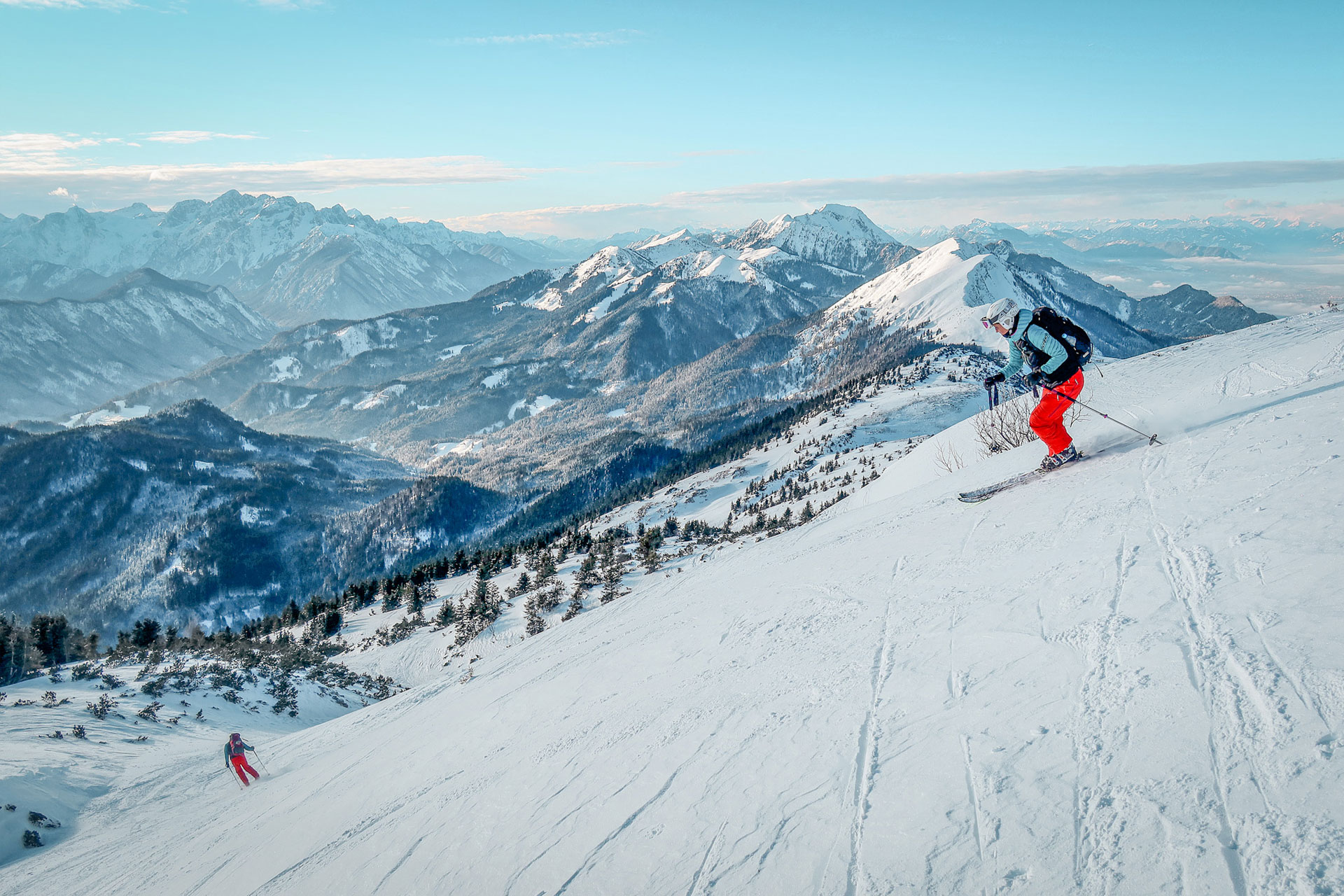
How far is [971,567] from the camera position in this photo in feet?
31.9

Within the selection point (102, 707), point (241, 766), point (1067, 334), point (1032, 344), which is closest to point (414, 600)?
point (102, 707)

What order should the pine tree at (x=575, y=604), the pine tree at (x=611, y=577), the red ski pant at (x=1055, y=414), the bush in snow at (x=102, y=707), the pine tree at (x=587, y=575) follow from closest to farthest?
the red ski pant at (x=1055, y=414) → the bush in snow at (x=102, y=707) → the pine tree at (x=611, y=577) → the pine tree at (x=575, y=604) → the pine tree at (x=587, y=575)

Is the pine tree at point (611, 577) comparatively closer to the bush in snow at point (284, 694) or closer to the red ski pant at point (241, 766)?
the bush in snow at point (284, 694)

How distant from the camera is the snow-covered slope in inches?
179

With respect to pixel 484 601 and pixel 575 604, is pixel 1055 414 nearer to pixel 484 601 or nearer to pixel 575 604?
pixel 575 604

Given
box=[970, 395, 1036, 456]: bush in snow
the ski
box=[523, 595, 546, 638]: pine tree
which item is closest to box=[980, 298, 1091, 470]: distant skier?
the ski

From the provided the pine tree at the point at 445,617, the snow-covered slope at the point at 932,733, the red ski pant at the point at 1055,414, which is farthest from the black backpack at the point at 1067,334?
the pine tree at the point at 445,617

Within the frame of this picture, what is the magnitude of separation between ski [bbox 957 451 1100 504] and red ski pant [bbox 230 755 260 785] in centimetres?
1789

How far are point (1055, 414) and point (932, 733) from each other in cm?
1019

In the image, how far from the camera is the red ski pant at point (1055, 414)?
43.4 ft

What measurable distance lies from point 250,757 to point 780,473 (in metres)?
84.5

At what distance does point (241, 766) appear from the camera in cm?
1498

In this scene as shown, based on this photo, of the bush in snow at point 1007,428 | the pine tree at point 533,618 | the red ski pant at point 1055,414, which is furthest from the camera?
the pine tree at point 533,618

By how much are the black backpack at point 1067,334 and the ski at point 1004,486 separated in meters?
2.19
